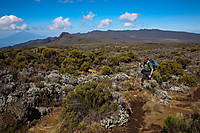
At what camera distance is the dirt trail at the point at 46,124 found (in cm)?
353

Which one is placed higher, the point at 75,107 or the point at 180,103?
the point at 75,107

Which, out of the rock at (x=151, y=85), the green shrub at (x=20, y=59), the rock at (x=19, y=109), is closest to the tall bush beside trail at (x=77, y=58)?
the green shrub at (x=20, y=59)

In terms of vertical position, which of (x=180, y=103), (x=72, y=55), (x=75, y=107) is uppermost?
(x=72, y=55)

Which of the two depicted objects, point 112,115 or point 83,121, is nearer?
point 83,121

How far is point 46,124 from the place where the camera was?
382cm

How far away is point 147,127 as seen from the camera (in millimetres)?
3750

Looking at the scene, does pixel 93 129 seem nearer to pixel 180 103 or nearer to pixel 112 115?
pixel 112 115

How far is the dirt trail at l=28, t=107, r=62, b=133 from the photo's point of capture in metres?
Answer: 3.53

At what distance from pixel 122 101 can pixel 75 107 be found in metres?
1.98

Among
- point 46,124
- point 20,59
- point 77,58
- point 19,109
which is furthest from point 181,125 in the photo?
point 20,59

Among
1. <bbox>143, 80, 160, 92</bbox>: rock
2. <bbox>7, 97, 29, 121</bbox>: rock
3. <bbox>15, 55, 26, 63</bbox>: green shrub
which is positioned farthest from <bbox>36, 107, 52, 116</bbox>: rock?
<bbox>15, 55, 26, 63</bbox>: green shrub

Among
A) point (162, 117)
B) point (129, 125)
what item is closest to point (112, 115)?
point (129, 125)

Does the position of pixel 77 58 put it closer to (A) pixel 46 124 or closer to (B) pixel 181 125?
(A) pixel 46 124

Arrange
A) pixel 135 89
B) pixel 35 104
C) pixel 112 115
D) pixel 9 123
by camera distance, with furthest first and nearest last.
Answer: pixel 135 89 < pixel 35 104 < pixel 112 115 < pixel 9 123
